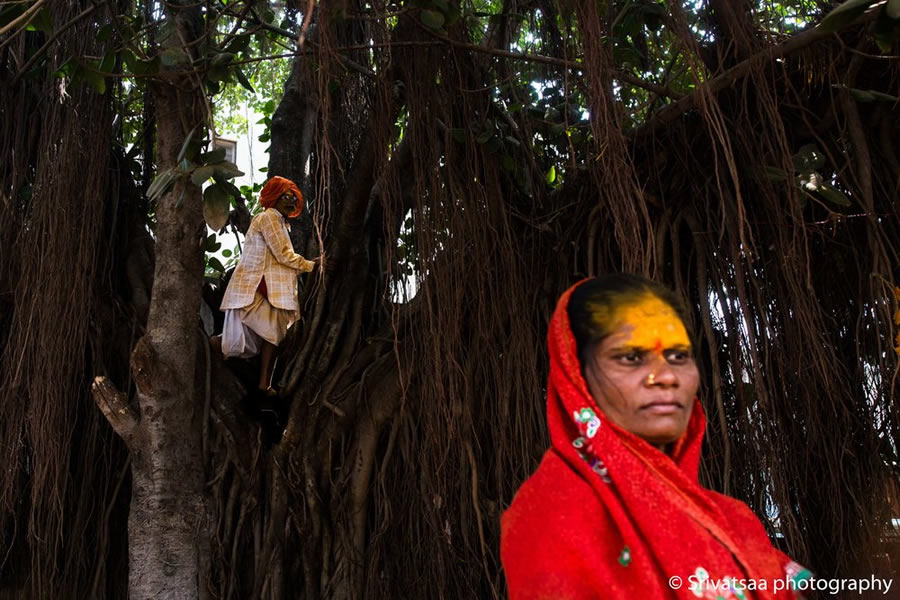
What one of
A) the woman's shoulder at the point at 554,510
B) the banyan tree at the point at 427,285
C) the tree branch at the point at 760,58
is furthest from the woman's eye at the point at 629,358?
the tree branch at the point at 760,58

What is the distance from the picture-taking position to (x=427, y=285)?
260 centimetres

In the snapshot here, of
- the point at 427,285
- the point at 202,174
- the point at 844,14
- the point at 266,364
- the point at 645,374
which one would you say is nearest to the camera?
the point at 645,374

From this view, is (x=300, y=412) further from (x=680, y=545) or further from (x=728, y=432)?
(x=680, y=545)

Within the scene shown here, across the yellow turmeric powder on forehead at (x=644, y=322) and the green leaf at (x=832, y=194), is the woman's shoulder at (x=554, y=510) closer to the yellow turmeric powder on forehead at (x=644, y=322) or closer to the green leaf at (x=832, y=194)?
the yellow turmeric powder on forehead at (x=644, y=322)

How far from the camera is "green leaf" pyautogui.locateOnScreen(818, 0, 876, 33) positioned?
1696mm

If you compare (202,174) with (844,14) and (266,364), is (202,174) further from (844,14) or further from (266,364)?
(844,14)

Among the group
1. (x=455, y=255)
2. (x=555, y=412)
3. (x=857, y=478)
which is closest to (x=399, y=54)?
(x=455, y=255)

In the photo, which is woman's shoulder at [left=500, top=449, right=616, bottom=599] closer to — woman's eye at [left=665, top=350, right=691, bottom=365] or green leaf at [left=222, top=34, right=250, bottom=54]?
woman's eye at [left=665, top=350, right=691, bottom=365]

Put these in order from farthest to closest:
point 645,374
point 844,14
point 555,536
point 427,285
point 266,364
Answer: point 266,364 < point 427,285 < point 844,14 < point 645,374 < point 555,536

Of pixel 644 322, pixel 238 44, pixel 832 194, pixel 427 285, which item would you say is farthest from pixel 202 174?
pixel 832 194

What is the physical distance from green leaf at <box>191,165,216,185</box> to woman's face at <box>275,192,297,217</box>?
33.7 inches

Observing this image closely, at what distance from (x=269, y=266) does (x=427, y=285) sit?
0.77 metres

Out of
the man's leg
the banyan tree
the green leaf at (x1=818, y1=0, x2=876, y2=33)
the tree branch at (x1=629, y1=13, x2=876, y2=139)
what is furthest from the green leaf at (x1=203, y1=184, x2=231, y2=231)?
the green leaf at (x1=818, y1=0, x2=876, y2=33)

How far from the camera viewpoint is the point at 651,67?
3453 mm
